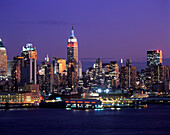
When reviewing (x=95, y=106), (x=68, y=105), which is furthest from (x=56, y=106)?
(x=95, y=106)

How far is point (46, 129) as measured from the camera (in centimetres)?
8956

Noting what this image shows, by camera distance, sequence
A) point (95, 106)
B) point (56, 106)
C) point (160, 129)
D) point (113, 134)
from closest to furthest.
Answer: point (113, 134)
point (160, 129)
point (95, 106)
point (56, 106)

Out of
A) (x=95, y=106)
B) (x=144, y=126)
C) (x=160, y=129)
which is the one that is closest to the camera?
(x=160, y=129)

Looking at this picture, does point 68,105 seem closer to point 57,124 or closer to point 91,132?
point 57,124

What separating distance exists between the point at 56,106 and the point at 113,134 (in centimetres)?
11056

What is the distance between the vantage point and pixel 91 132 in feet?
276

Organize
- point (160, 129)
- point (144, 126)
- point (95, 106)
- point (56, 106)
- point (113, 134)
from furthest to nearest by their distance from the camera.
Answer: point (56, 106)
point (95, 106)
point (144, 126)
point (160, 129)
point (113, 134)

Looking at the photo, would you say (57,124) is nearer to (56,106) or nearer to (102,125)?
(102,125)

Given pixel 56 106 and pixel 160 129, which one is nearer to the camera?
pixel 160 129

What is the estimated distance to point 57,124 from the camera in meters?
99.9

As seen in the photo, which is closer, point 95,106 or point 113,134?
point 113,134

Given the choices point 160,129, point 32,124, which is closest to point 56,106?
point 32,124

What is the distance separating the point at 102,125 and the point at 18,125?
56.7 feet

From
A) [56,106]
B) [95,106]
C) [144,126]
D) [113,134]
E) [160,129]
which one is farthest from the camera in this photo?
[56,106]
